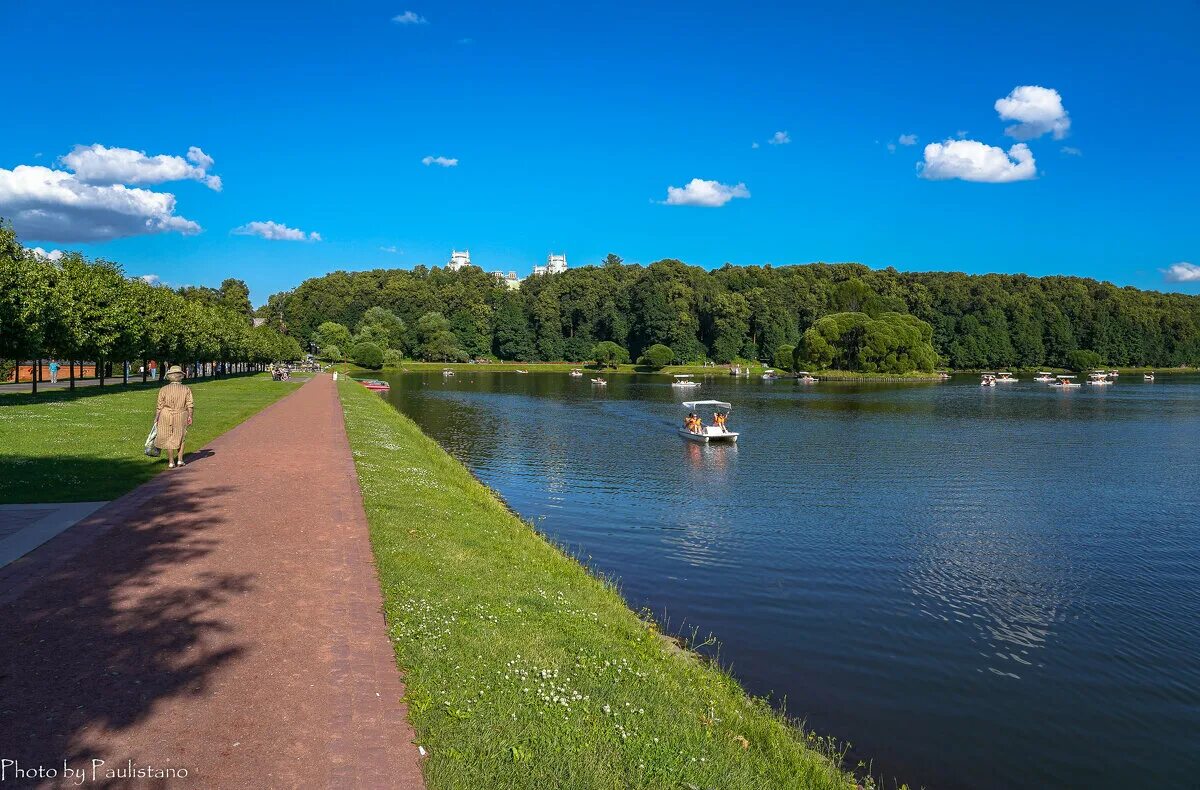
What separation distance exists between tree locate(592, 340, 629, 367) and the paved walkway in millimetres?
132327

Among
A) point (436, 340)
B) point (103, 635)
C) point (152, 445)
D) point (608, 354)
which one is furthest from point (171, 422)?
point (436, 340)

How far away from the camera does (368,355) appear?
427ft

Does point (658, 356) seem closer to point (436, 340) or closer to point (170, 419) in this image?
point (436, 340)

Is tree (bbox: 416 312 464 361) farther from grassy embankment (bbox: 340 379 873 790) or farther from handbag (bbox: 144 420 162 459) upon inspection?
grassy embankment (bbox: 340 379 873 790)

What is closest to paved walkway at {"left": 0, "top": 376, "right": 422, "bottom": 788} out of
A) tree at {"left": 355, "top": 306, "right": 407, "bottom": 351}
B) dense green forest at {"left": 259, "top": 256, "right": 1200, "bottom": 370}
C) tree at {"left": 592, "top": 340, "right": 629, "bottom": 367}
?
dense green forest at {"left": 259, "top": 256, "right": 1200, "bottom": 370}

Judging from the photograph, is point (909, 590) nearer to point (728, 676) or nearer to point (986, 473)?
point (728, 676)

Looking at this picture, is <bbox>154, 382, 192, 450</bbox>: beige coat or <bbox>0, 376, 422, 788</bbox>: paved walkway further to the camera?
<bbox>154, 382, 192, 450</bbox>: beige coat

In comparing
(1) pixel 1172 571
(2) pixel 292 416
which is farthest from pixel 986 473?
(2) pixel 292 416

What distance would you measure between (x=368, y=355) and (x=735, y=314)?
68.6 m

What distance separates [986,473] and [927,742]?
2374cm

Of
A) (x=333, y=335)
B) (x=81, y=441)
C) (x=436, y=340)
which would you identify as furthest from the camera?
(x=436, y=340)

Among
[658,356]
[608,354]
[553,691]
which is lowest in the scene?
[553,691]

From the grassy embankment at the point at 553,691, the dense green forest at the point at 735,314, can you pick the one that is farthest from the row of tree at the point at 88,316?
the dense green forest at the point at 735,314

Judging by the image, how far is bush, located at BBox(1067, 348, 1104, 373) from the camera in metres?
147
